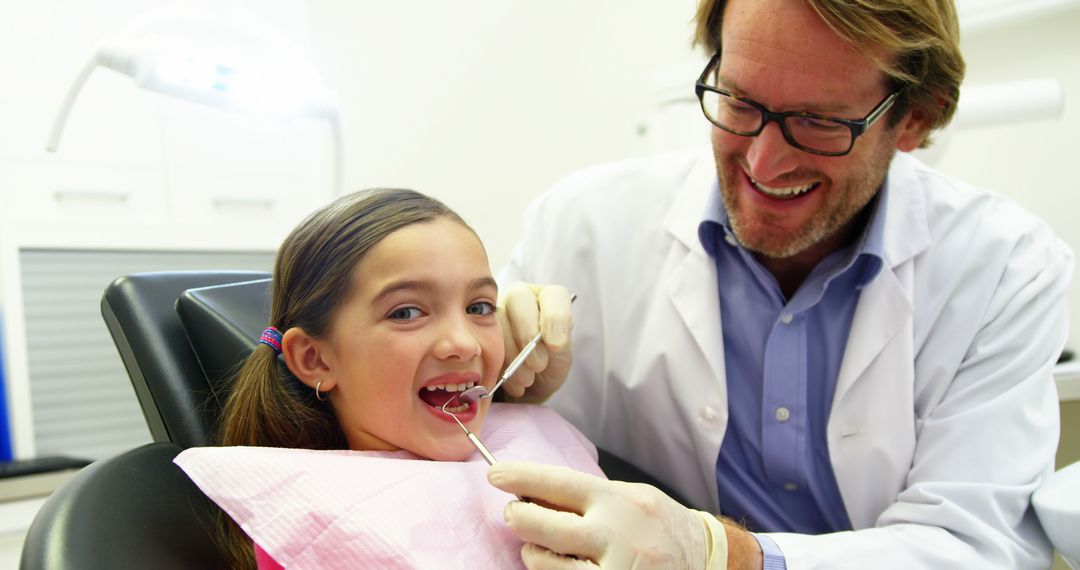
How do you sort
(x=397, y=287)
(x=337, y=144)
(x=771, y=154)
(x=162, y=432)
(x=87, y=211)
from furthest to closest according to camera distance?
(x=87, y=211) → (x=337, y=144) → (x=771, y=154) → (x=162, y=432) → (x=397, y=287)

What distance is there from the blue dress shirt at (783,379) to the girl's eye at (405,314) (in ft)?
2.07

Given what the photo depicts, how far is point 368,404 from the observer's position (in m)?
0.98

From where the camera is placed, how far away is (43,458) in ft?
7.06

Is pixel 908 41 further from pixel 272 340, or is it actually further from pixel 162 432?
pixel 162 432

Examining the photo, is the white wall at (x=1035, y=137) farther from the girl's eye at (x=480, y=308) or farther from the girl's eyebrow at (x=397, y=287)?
the girl's eyebrow at (x=397, y=287)

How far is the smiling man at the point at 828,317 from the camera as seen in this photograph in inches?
45.8

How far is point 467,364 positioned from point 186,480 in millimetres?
398

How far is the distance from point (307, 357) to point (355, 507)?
261 mm

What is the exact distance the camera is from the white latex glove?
82cm

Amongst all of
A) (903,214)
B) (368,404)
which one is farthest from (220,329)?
(903,214)

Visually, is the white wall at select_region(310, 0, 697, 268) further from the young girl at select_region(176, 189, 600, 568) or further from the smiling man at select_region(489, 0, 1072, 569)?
the young girl at select_region(176, 189, 600, 568)

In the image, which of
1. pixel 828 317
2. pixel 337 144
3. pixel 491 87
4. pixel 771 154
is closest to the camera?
pixel 771 154

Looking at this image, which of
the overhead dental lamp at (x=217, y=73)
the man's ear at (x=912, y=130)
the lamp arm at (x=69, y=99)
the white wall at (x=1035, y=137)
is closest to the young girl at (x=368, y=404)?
the man's ear at (x=912, y=130)

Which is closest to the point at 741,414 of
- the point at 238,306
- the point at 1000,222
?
the point at 1000,222
